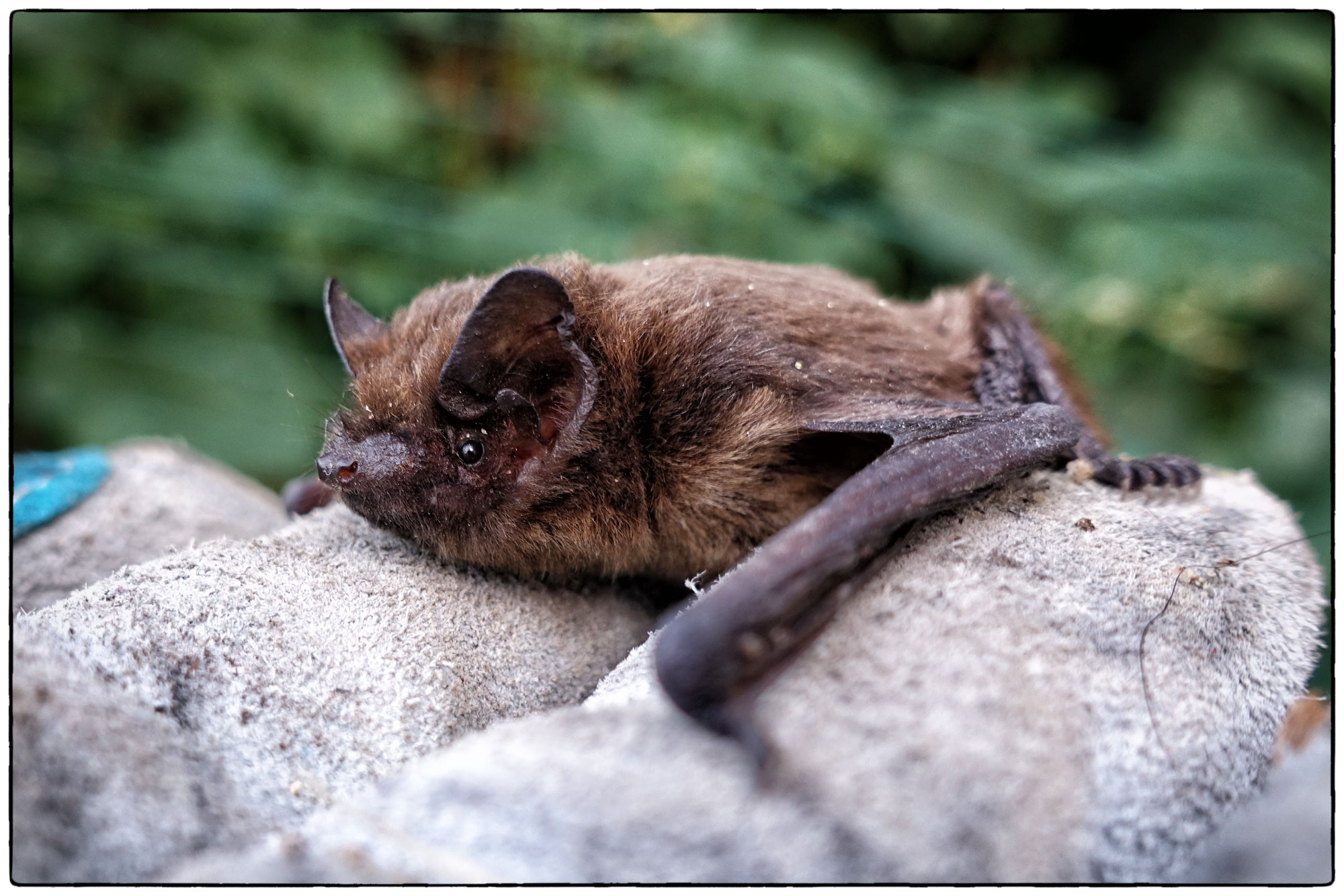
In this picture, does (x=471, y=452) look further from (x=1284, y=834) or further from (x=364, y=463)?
(x=1284, y=834)

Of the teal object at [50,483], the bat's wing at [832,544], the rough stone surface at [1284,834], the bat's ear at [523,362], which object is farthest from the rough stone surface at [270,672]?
the rough stone surface at [1284,834]

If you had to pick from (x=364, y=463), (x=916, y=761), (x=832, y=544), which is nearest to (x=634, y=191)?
(x=364, y=463)

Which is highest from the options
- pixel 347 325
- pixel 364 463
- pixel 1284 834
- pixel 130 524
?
pixel 347 325

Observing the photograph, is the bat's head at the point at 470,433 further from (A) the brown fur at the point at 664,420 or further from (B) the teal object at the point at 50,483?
(B) the teal object at the point at 50,483

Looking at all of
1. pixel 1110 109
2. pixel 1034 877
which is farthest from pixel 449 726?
pixel 1110 109

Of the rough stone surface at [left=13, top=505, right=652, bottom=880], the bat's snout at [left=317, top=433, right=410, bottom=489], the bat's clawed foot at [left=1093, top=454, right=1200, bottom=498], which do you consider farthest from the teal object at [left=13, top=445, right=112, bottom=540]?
the bat's clawed foot at [left=1093, top=454, right=1200, bottom=498]

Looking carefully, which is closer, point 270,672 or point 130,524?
point 270,672
